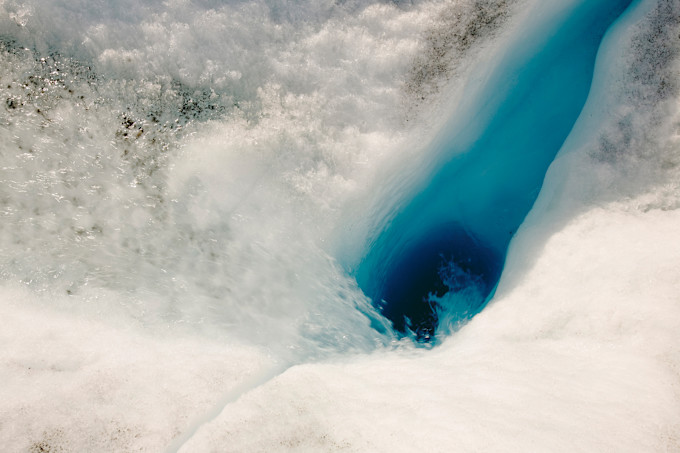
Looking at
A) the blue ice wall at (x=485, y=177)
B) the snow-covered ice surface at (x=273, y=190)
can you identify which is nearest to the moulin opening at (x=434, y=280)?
the blue ice wall at (x=485, y=177)

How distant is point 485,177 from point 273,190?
4.99 feet

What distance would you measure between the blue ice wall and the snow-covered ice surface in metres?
0.09

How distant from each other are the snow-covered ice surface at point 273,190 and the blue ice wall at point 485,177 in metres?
0.09

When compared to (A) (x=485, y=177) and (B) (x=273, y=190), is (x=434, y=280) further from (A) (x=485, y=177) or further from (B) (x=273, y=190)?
(B) (x=273, y=190)

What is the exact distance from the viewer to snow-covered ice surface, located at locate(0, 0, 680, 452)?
8.02ft

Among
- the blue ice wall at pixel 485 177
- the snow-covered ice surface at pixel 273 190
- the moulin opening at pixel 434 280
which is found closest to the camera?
the snow-covered ice surface at pixel 273 190

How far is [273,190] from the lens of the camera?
2.77 meters

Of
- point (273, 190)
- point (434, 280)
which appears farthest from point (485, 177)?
point (273, 190)

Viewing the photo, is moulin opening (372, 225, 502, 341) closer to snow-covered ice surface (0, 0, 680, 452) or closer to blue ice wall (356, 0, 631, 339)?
blue ice wall (356, 0, 631, 339)

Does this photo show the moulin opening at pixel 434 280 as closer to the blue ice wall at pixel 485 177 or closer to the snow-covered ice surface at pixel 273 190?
the blue ice wall at pixel 485 177

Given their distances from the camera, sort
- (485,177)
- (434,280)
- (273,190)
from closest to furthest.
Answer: (273,190) < (485,177) < (434,280)

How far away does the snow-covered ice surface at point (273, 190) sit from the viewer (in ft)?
8.02

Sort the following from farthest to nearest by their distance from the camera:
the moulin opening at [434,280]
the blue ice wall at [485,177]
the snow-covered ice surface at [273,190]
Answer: the moulin opening at [434,280] < the blue ice wall at [485,177] < the snow-covered ice surface at [273,190]

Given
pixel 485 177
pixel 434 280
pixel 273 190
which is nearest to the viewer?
pixel 273 190
